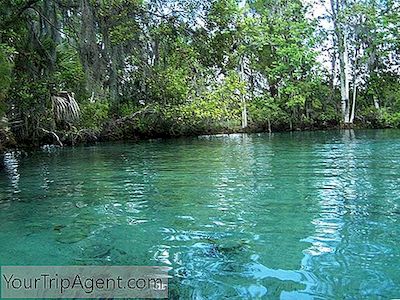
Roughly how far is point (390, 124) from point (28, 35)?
22.7m

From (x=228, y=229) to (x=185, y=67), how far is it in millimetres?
9671

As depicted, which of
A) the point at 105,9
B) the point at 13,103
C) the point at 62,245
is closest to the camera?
the point at 62,245

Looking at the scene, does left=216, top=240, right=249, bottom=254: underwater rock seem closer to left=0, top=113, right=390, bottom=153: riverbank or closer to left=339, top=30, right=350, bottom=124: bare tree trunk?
left=0, top=113, right=390, bottom=153: riverbank

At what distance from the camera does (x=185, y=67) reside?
41.8ft

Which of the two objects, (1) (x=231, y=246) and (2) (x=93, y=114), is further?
(2) (x=93, y=114)

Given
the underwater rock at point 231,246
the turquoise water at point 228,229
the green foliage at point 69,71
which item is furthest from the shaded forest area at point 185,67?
the underwater rock at point 231,246

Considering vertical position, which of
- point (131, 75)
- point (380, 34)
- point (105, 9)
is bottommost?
point (131, 75)

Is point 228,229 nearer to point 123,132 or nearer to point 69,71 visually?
point 69,71

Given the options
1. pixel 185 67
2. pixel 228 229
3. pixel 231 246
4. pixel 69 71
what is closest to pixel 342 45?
pixel 185 67

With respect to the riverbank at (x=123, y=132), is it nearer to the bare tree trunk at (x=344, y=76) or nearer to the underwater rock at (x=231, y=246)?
the bare tree trunk at (x=344, y=76)

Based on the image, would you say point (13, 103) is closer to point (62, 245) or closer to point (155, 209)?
point (155, 209)

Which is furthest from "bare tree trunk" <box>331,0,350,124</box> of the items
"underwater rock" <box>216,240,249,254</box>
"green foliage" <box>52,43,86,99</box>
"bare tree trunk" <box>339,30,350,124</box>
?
"underwater rock" <box>216,240,249,254</box>

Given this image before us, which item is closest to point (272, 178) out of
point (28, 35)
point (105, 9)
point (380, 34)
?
point (105, 9)

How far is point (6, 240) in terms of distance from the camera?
11.6 ft
